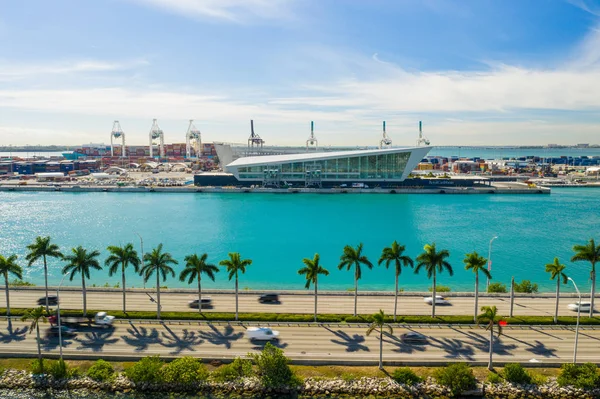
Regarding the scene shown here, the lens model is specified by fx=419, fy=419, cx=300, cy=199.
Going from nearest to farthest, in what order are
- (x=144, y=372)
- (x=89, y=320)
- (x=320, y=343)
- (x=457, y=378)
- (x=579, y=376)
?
(x=457, y=378) < (x=579, y=376) < (x=144, y=372) < (x=320, y=343) < (x=89, y=320)

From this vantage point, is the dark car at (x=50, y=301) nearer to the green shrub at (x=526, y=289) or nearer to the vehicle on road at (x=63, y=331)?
the vehicle on road at (x=63, y=331)

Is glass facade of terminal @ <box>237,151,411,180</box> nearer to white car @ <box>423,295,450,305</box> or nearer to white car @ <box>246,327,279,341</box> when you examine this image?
white car @ <box>423,295,450,305</box>

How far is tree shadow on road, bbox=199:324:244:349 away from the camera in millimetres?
16281

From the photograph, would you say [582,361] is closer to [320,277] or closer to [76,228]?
[320,277]

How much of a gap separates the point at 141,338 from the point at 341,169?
59323mm

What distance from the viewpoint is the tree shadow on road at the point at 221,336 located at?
16281 mm

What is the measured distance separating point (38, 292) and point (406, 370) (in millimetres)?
19533

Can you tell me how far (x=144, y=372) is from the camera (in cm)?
1370

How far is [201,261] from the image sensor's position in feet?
64.5

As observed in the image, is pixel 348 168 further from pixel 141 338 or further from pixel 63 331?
pixel 63 331

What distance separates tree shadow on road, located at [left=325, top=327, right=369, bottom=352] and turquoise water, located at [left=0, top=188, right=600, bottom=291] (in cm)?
933

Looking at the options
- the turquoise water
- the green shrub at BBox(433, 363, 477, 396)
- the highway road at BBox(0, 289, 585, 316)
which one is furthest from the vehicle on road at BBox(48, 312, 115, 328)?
the green shrub at BBox(433, 363, 477, 396)

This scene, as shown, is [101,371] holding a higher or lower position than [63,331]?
lower

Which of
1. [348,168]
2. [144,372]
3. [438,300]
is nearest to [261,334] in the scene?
[144,372]
